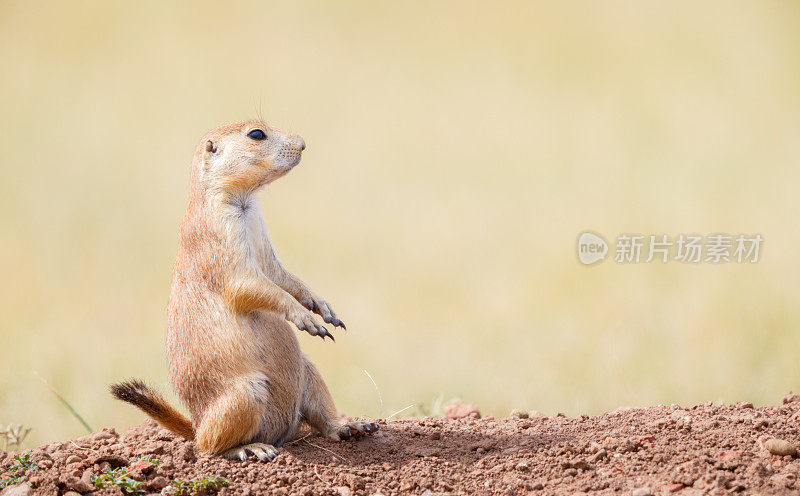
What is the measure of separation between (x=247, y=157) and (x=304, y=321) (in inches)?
42.4

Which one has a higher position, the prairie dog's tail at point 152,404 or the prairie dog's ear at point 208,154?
the prairie dog's ear at point 208,154

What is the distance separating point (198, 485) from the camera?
4.79 m

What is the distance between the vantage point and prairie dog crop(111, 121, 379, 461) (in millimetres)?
5293

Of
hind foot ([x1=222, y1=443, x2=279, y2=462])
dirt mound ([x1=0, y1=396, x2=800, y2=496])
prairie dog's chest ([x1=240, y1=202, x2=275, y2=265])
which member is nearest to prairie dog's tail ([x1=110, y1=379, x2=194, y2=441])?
dirt mound ([x1=0, y1=396, x2=800, y2=496])

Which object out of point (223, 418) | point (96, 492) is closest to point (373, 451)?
point (223, 418)

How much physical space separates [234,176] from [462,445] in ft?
7.18

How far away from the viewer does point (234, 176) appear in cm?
545

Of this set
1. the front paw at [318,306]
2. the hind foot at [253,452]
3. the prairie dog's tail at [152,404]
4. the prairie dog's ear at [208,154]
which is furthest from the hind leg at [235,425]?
the prairie dog's ear at [208,154]

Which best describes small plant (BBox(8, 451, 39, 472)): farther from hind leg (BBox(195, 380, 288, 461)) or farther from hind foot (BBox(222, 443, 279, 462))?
hind foot (BBox(222, 443, 279, 462))

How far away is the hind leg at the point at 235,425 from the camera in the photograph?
527 centimetres

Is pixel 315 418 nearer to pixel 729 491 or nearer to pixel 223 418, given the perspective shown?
pixel 223 418

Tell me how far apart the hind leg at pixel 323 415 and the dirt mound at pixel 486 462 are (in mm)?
87

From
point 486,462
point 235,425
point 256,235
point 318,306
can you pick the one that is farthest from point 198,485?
point 486,462

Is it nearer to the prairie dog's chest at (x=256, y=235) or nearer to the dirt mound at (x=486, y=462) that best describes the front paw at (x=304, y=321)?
the prairie dog's chest at (x=256, y=235)
